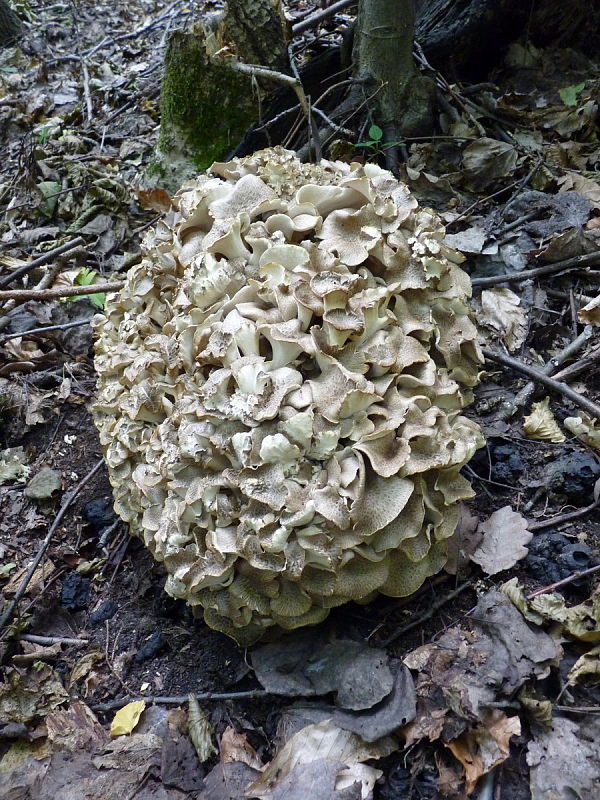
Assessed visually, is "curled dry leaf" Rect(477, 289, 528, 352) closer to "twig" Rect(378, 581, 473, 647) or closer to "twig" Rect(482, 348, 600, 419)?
"twig" Rect(482, 348, 600, 419)

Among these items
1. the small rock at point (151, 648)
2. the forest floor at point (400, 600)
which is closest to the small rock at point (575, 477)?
the forest floor at point (400, 600)

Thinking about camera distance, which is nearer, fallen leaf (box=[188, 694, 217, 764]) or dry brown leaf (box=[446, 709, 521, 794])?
dry brown leaf (box=[446, 709, 521, 794])

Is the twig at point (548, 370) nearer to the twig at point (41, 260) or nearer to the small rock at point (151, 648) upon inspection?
the small rock at point (151, 648)

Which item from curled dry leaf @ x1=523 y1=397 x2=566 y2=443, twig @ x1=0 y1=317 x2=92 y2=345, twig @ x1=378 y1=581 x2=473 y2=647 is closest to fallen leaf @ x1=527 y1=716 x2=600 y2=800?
twig @ x1=378 y1=581 x2=473 y2=647

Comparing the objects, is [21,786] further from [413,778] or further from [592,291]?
[592,291]

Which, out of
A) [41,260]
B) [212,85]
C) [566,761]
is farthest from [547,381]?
[41,260]

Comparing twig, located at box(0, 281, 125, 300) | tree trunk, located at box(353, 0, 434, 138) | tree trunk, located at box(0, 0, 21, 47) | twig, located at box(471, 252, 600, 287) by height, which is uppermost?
tree trunk, located at box(0, 0, 21, 47)

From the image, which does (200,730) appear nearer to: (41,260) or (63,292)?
(63,292)
